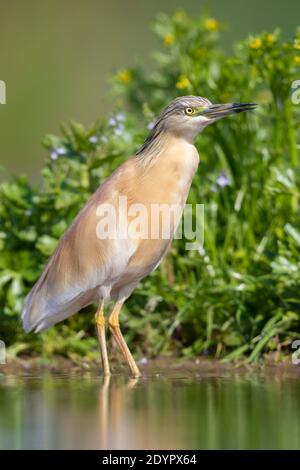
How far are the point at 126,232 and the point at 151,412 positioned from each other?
5.58 feet

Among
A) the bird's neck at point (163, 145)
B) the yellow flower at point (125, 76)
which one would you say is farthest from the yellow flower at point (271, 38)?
the yellow flower at point (125, 76)

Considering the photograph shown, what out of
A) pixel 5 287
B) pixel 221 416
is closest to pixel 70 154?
pixel 5 287

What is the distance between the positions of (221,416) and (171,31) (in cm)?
481

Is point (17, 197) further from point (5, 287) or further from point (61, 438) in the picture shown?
point (61, 438)

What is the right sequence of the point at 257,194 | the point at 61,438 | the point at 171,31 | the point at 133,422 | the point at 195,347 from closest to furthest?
the point at 61,438, the point at 133,422, the point at 195,347, the point at 257,194, the point at 171,31

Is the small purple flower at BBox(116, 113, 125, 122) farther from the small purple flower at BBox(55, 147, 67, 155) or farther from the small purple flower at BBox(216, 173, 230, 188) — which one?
the small purple flower at BBox(216, 173, 230, 188)

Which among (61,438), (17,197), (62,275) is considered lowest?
(61,438)

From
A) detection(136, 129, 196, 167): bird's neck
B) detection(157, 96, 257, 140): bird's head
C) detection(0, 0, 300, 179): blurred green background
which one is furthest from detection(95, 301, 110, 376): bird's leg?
detection(0, 0, 300, 179): blurred green background

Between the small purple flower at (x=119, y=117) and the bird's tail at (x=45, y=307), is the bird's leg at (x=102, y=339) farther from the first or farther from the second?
the small purple flower at (x=119, y=117)

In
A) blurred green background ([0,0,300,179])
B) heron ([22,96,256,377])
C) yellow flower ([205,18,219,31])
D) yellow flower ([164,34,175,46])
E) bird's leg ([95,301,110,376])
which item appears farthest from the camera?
blurred green background ([0,0,300,179])

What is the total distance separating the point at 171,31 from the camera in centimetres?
949

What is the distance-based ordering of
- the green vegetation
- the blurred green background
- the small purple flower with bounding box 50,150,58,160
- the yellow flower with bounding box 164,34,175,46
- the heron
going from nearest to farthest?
the heron < the green vegetation < the small purple flower with bounding box 50,150,58,160 < the yellow flower with bounding box 164,34,175,46 < the blurred green background

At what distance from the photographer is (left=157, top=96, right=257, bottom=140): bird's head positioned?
703 centimetres

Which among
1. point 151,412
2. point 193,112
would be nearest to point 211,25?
point 193,112
